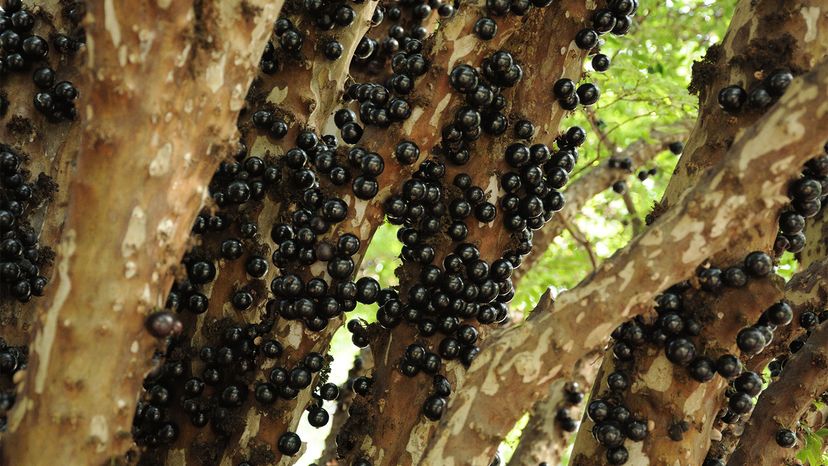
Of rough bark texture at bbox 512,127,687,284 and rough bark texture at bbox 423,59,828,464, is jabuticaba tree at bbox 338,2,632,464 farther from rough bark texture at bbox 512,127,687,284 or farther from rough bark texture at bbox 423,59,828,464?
rough bark texture at bbox 512,127,687,284

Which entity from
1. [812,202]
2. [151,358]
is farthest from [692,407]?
[151,358]

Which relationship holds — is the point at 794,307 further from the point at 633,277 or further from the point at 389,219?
the point at 389,219

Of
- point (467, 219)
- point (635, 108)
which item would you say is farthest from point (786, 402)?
point (635, 108)

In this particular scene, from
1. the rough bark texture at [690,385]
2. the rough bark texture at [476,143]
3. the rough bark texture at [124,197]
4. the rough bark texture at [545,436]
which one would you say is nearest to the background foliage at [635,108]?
the rough bark texture at [545,436]

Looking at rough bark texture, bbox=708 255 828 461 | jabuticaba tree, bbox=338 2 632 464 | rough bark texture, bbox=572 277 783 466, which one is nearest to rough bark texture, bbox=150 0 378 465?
jabuticaba tree, bbox=338 2 632 464

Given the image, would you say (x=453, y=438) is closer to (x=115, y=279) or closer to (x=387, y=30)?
(x=115, y=279)

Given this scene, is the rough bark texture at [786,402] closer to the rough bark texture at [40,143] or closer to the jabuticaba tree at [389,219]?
the jabuticaba tree at [389,219]
